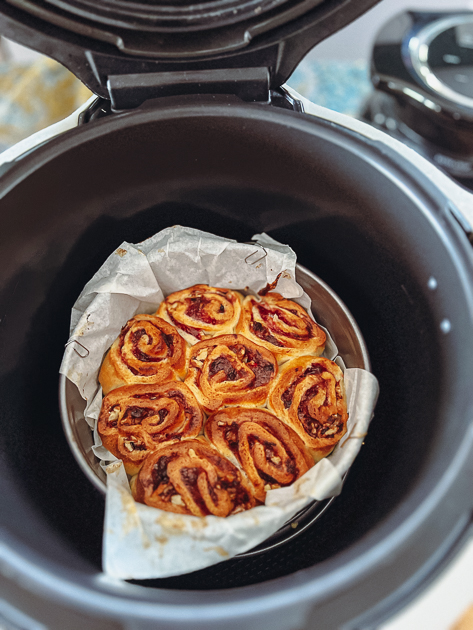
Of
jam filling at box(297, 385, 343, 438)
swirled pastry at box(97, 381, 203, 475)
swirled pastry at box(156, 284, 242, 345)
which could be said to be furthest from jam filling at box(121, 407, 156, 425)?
jam filling at box(297, 385, 343, 438)

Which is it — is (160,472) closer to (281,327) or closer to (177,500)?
(177,500)

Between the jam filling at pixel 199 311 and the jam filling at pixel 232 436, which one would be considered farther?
the jam filling at pixel 199 311

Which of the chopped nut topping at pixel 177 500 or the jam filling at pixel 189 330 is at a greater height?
the jam filling at pixel 189 330

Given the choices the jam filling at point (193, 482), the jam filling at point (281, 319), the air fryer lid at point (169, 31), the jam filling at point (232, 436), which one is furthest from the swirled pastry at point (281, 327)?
the air fryer lid at point (169, 31)

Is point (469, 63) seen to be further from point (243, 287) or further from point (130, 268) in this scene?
point (130, 268)

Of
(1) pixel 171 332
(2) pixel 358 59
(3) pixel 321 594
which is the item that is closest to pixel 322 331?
(1) pixel 171 332

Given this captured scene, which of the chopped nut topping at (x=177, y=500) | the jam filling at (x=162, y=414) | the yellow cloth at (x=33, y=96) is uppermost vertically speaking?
the yellow cloth at (x=33, y=96)

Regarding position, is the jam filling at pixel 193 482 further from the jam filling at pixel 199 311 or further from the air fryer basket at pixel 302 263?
the jam filling at pixel 199 311
